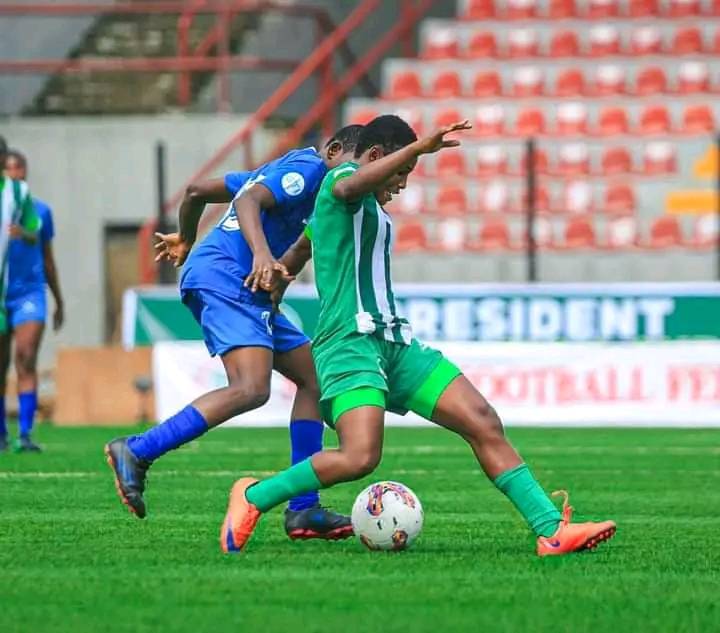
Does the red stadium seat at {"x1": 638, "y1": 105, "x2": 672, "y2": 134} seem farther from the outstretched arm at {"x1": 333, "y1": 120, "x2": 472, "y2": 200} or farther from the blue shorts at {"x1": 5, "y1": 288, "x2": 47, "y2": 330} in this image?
the outstretched arm at {"x1": 333, "y1": 120, "x2": 472, "y2": 200}

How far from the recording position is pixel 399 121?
24.4ft

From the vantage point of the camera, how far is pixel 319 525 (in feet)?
26.9

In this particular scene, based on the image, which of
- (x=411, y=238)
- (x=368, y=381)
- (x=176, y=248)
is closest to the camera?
(x=368, y=381)

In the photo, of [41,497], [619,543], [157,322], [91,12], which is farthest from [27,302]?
[91,12]

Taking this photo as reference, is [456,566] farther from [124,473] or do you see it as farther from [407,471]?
[407,471]

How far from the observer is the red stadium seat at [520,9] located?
26188 millimetres

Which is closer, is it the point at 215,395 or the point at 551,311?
the point at 215,395

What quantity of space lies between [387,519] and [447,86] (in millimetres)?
18080

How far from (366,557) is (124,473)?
3.64 feet

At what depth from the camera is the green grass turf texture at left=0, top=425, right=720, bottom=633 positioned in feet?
19.0

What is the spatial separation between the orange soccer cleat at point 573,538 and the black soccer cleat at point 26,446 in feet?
25.0

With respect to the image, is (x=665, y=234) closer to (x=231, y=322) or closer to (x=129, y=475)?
(x=231, y=322)

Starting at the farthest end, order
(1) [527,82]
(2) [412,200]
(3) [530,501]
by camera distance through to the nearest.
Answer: (1) [527,82], (2) [412,200], (3) [530,501]

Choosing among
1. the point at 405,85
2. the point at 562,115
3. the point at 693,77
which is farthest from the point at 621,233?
the point at 405,85
